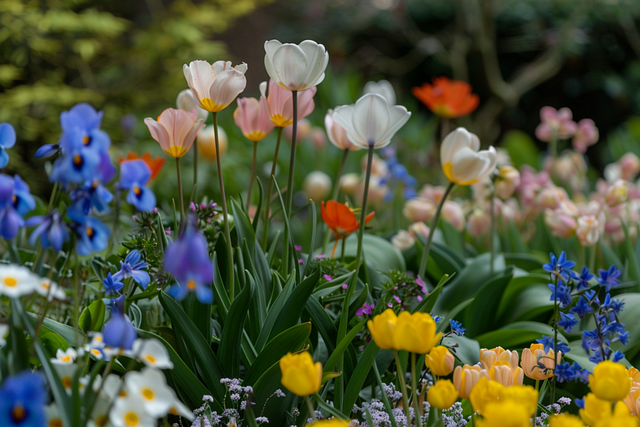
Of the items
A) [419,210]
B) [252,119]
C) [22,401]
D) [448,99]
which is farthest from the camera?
[448,99]

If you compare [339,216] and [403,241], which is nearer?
[339,216]

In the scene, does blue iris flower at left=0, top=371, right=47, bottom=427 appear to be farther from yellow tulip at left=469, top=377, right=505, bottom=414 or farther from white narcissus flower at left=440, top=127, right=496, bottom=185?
white narcissus flower at left=440, top=127, right=496, bottom=185

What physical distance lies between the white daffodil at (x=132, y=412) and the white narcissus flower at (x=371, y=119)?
0.60 metres

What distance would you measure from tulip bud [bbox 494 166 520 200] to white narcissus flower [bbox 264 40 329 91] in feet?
2.93

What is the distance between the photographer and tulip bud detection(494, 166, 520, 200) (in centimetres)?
160

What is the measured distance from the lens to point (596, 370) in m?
0.63

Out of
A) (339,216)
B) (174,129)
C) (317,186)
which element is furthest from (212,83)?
(317,186)

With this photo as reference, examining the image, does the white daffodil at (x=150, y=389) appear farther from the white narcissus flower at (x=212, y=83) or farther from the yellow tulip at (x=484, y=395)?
the white narcissus flower at (x=212, y=83)

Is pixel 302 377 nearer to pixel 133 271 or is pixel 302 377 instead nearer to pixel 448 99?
pixel 133 271

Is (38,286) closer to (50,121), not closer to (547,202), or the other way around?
Result: (547,202)

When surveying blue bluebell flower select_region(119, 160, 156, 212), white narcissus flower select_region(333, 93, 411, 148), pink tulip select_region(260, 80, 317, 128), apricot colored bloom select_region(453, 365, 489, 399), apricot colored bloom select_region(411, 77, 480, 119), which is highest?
apricot colored bloom select_region(411, 77, 480, 119)

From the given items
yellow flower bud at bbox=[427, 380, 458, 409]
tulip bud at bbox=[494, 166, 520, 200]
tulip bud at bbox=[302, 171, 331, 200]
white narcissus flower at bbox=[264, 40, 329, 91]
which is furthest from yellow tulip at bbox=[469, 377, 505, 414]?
tulip bud at bbox=[302, 171, 331, 200]

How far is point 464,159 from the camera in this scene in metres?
0.97

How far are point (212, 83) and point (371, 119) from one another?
291 millimetres
